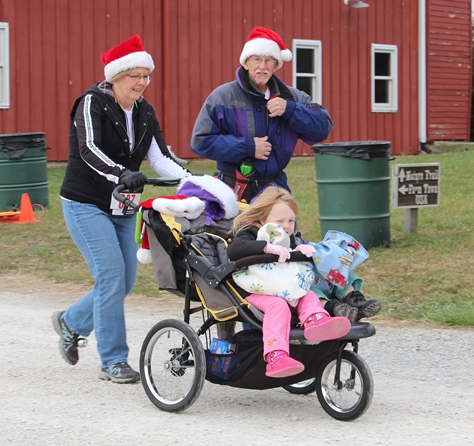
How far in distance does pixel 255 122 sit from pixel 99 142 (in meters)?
0.99

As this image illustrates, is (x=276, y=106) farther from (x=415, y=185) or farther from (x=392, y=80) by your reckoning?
(x=392, y=80)

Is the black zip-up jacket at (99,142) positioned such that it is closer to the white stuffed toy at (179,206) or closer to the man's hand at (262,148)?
the white stuffed toy at (179,206)

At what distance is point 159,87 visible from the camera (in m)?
21.2

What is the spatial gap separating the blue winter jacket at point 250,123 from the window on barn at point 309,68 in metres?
17.0

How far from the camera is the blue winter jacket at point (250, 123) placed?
6.32m

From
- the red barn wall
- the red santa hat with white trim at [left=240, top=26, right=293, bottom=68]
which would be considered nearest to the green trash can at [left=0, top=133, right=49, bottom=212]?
the red santa hat with white trim at [left=240, top=26, right=293, bottom=68]

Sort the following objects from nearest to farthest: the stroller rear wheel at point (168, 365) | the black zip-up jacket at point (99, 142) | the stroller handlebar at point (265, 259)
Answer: the stroller handlebar at point (265, 259) < the stroller rear wheel at point (168, 365) < the black zip-up jacket at point (99, 142)

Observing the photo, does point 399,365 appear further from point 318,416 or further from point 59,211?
point 59,211

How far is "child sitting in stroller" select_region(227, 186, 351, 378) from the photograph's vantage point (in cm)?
506

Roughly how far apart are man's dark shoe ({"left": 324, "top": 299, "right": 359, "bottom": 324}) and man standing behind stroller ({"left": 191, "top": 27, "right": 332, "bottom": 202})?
48.8 inches

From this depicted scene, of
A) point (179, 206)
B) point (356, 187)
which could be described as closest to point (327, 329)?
point (179, 206)

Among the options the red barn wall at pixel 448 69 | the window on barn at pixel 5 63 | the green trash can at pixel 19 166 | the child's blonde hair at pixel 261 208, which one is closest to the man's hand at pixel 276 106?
the child's blonde hair at pixel 261 208

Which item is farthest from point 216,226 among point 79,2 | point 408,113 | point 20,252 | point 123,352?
point 408,113

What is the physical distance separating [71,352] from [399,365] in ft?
6.83
